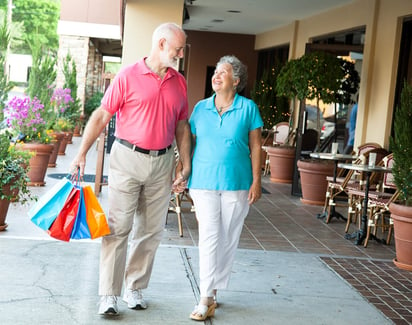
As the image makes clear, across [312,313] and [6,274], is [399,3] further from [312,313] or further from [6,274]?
[6,274]

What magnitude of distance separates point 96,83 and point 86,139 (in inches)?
893

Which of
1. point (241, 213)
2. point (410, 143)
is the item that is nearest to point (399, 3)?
point (410, 143)

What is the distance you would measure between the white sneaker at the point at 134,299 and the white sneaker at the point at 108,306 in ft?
0.49

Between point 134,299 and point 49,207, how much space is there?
777mm

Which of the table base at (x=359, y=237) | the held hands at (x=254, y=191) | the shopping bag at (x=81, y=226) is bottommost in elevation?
the table base at (x=359, y=237)

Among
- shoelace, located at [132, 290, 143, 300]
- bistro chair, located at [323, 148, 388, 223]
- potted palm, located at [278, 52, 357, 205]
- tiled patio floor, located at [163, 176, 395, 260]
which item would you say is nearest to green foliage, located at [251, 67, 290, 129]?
potted palm, located at [278, 52, 357, 205]

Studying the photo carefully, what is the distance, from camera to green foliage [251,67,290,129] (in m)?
14.4

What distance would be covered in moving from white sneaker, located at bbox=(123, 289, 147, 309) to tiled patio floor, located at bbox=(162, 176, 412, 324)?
5.18 feet

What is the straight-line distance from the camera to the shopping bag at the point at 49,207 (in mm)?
3713

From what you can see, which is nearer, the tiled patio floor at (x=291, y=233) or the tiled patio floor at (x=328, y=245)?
the tiled patio floor at (x=328, y=245)

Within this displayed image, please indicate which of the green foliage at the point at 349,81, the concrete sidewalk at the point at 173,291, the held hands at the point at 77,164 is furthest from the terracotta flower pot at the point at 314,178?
the held hands at the point at 77,164

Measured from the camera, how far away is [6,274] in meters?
4.63

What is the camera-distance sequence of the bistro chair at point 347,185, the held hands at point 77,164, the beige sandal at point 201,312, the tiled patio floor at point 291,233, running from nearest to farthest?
1. the held hands at point 77,164
2. the beige sandal at point 201,312
3. the tiled patio floor at point 291,233
4. the bistro chair at point 347,185

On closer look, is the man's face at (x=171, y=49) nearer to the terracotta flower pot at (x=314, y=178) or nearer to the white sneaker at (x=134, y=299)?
the white sneaker at (x=134, y=299)
